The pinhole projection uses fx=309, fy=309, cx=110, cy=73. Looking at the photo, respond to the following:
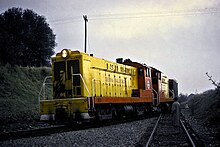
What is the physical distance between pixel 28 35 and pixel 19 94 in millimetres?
21537

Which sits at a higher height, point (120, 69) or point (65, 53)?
point (65, 53)

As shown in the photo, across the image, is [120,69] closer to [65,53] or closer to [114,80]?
[114,80]

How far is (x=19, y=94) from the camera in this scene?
94.2 feet

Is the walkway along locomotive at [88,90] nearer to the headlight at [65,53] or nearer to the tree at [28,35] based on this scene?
the headlight at [65,53]

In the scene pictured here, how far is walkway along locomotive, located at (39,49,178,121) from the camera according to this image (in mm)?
13914

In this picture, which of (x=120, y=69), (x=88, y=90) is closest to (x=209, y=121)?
(x=120, y=69)

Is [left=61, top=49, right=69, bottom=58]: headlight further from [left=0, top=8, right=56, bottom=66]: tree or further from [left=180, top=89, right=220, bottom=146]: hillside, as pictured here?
[left=0, top=8, right=56, bottom=66]: tree

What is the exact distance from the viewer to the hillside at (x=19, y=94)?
2085 cm

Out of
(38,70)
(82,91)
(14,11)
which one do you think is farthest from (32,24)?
(82,91)

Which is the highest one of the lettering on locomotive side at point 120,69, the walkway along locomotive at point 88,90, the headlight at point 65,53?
the headlight at point 65,53

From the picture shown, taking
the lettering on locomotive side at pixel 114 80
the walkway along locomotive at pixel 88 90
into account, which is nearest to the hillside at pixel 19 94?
the walkway along locomotive at pixel 88 90

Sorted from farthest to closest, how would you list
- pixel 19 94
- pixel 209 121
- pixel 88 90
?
pixel 19 94 < pixel 209 121 < pixel 88 90

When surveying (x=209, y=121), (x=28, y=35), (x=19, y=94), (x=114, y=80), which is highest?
(x=28, y=35)

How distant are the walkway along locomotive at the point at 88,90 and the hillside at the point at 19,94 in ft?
14.1
